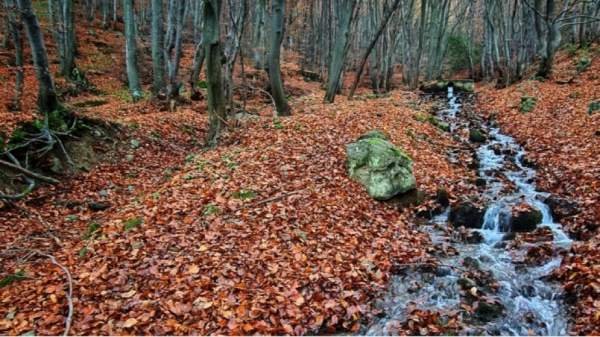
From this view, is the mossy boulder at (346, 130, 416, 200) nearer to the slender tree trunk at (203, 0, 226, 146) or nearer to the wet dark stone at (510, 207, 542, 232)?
the wet dark stone at (510, 207, 542, 232)

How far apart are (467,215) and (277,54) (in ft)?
25.7

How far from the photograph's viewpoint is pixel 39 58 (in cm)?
931

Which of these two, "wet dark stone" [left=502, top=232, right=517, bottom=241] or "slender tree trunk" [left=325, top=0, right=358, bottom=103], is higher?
"slender tree trunk" [left=325, top=0, right=358, bottom=103]

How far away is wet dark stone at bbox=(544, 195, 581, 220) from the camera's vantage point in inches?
308

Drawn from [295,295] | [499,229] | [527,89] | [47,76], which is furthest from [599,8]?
[47,76]

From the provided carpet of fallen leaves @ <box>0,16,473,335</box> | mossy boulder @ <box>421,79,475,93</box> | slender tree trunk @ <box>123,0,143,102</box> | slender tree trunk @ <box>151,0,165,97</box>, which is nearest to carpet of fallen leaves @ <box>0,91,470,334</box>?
carpet of fallen leaves @ <box>0,16,473,335</box>

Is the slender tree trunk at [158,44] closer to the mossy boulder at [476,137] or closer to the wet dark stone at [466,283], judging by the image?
the mossy boulder at [476,137]

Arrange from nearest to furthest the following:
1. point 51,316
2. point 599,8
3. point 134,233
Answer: point 51,316 < point 134,233 < point 599,8

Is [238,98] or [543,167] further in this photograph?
[238,98]

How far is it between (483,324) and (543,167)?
6660mm

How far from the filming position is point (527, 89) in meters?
17.6

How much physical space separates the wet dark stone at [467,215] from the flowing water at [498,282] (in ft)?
0.47

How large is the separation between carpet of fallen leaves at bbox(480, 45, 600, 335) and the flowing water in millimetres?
293

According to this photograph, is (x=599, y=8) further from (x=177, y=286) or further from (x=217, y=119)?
(x=177, y=286)
